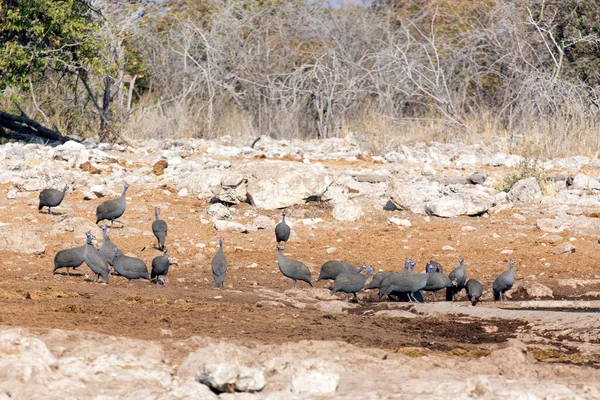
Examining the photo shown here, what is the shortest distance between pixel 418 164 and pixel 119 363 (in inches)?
480

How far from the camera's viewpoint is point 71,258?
9.83 m

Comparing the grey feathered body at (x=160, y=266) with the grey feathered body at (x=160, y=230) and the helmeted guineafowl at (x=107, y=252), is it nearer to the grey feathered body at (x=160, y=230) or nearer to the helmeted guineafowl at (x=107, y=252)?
the helmeted guineafowl at (x=107, y=252)

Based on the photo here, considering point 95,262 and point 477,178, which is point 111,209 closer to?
point 95,262

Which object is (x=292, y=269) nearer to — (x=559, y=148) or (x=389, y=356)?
(x=389, y=356)

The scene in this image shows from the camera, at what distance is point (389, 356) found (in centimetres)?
604

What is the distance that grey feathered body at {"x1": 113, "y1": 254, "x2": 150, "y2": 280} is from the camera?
385 inches

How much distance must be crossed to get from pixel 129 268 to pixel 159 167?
248 inches

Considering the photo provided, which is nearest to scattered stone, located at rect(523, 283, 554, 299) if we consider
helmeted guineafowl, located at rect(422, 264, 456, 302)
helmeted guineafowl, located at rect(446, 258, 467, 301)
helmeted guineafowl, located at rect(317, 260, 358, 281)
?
helmeted guineafowl, located at rect(446, 258, 467, 301)

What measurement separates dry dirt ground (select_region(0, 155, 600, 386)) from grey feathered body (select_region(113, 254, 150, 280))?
0.58 ft

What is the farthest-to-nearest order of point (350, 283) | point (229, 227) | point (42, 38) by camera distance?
point (42, 38)
point (229, 227)
point (350, 283)

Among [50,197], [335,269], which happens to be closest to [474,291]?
[335,269]

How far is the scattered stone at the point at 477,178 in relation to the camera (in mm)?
15555

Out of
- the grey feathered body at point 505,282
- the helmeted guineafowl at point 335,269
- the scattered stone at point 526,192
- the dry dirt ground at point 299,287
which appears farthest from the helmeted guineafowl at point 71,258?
the scattered stone at point 526,192

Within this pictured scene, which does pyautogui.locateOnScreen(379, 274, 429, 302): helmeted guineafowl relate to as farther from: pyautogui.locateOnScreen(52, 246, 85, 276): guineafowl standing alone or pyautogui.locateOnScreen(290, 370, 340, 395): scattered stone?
pyautogui.locateOnScreen(290, 370, 340, 395): scattered stone
